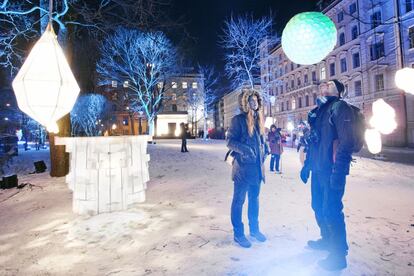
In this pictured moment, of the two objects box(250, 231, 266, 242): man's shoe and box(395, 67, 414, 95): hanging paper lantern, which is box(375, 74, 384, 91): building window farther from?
box(250, 231, 266, 242): man's shoe

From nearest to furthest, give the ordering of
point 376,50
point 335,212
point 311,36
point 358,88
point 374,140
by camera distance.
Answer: point 335,212
point 311,36
point 374,140
point 376,50
point 358,88

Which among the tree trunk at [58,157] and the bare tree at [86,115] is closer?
the tree trunk at [58,157]

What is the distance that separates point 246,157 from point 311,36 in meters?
2.44

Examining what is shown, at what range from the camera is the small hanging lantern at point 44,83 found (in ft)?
7.54

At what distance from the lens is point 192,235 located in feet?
11.8

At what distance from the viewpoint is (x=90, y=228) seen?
390cm

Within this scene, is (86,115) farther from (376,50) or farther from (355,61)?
(376,50)

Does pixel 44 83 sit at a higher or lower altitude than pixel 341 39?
lower

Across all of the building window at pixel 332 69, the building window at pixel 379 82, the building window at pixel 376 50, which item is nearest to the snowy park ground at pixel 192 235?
the building window at pixel 379 82

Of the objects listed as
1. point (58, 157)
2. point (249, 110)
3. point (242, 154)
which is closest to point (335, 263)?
point (242, 154)

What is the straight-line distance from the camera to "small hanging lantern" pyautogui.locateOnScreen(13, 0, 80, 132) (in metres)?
2.30

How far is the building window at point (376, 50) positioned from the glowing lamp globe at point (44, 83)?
94.0 ft

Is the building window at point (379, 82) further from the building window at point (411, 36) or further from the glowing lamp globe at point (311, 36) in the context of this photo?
the glowing lamp globe at point (311, 36)

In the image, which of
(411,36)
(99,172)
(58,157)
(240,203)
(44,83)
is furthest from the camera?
(411,36)
